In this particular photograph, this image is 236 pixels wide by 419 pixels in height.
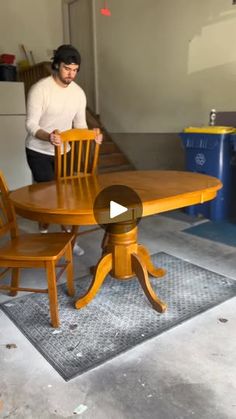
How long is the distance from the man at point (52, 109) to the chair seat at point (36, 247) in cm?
71

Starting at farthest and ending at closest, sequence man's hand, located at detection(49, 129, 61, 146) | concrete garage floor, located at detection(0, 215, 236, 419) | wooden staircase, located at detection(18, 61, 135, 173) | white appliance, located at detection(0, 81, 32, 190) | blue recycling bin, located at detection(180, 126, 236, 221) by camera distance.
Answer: wooden staircase, located at detection(18, 61, 135, 173) → white appliance, located at detection(0, 81, 32, 190) → blue recycling bin, located at detection(180, 126, 236, 221) → man's hand, located at detection(49, 129, 61, 146) → concrete garage floor, located at detection(0, 215, 236, 419)

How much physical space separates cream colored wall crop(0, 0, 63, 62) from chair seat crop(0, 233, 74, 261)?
486cm

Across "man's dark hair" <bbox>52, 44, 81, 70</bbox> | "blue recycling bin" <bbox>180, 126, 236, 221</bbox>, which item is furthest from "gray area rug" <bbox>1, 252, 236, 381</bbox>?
"man's dark hair" <bbox>52, 44, 81, 70</bbox>

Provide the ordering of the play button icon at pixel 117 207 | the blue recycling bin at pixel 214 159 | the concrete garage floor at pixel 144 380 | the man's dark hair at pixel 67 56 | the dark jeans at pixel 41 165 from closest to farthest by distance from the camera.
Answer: the concrete garage floor at pixel 144 380 < the play button icon at pixel 117 207 < the man's dark hair at pixel 67 56 < the dark jeans at pixel 41 165 < the blue recycling bin at pixel 214 159

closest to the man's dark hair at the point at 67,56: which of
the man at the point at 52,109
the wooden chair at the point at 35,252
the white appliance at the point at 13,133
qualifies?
the man at the point at 52,109

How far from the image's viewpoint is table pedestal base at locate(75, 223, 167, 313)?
2.02 m

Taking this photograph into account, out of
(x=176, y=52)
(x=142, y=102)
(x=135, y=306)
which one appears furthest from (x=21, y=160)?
(x=135, y=306)

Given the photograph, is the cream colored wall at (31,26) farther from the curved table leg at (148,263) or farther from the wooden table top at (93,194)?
the curved table leg at (148,263)

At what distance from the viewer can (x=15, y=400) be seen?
4.58ft

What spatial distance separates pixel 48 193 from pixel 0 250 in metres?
0.40

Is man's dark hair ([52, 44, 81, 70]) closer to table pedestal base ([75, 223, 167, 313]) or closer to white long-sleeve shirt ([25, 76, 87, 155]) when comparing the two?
white long-sleeve shirt ([25, 76, 87, 155])

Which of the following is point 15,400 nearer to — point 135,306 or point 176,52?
point 135,306

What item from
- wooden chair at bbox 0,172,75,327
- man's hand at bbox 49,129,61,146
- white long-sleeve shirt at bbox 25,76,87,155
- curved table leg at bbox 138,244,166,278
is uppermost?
white long-sleeve shirt at bbox 25,76,87,155

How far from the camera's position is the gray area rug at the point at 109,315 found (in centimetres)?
168
